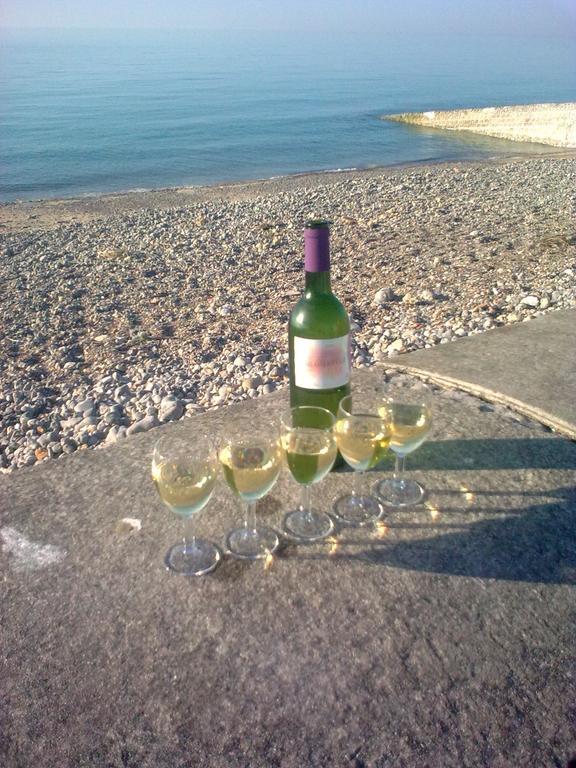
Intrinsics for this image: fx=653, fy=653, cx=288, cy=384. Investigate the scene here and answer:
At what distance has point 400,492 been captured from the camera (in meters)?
2.03

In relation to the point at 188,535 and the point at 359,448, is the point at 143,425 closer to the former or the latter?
the point at 188,535

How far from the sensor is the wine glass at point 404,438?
1.92m

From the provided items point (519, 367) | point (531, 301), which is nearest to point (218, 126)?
point (531, 301)

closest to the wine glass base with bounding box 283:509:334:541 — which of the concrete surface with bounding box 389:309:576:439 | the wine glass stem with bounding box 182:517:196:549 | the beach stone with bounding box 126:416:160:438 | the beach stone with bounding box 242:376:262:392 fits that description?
the wine glass stem with bounding box 182:517:196:549

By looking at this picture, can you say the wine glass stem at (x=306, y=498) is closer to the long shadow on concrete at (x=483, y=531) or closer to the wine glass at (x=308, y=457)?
the wine glass at (x=308, y=457)

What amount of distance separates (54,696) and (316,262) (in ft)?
4.40

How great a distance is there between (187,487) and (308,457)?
334mm

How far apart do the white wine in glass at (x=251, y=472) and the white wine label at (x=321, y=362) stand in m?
0.35

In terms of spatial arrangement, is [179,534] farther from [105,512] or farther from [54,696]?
[54,696]

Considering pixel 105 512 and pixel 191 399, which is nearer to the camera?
pixel 105 512

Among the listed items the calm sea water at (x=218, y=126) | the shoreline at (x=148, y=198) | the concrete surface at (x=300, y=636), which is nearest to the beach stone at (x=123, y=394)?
the concrete surface at (x=300, y=636)

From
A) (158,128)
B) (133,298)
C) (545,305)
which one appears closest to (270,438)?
(545,305)

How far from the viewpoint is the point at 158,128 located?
30172mm

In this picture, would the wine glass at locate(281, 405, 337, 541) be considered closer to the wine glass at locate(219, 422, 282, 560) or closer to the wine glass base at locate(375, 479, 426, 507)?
the wine glass at locate(219, 422, 282, 560)
